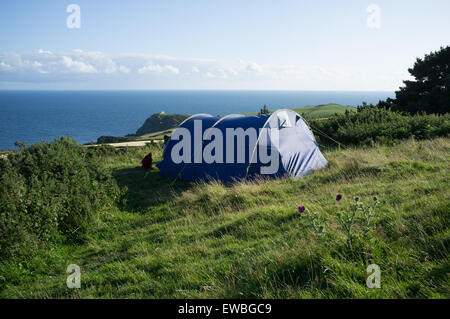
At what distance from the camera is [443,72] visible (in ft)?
87.8

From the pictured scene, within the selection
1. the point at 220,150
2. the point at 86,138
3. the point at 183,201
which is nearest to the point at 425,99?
the point at 220,150

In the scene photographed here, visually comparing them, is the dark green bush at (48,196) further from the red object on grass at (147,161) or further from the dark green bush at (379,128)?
the dark green bush at (379,128)

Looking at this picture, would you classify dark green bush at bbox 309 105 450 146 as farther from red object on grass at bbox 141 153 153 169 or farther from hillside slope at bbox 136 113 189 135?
hillside slope at bbox 136 113 189 135

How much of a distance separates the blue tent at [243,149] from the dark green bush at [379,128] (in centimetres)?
337

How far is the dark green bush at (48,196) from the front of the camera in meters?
5.67

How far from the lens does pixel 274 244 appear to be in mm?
4590

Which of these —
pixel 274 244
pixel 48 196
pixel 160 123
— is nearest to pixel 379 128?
pixel 274 244

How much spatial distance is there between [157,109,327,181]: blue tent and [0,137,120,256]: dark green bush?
3013 mm

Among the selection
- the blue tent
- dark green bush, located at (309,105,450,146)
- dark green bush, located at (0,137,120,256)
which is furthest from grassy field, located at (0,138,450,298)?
dark green bush, located at (309,105,450,146)

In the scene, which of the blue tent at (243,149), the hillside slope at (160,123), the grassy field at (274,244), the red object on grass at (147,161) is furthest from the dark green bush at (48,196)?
the hillside slope at (160,123)

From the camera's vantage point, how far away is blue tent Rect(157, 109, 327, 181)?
988 cm

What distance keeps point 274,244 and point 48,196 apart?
5.01 metres

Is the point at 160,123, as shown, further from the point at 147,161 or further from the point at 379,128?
the point at 379,128
